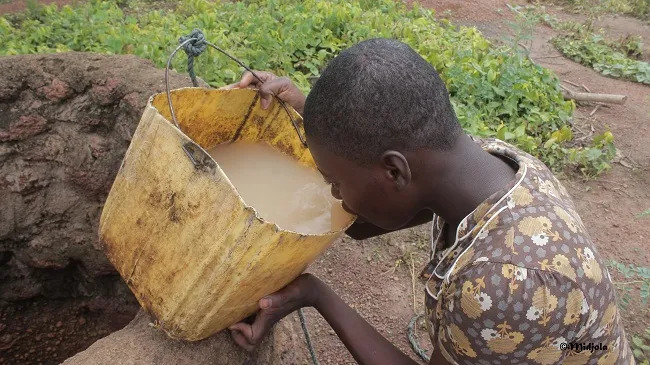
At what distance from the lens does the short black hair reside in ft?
4.32

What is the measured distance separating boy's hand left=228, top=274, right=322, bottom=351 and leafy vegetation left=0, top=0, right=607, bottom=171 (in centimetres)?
207

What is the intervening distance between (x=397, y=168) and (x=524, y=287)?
1.22 feet

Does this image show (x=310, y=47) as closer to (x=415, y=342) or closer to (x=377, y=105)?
(x=415, y=342)

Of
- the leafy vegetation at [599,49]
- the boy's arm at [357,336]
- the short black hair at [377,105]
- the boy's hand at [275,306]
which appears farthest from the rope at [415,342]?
the leafy vegetation at [599,49]

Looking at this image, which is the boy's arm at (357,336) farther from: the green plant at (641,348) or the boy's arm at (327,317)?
the green plant at (641,348)

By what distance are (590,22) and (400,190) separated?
22.4 feet

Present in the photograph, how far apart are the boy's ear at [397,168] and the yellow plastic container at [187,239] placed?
0.21m

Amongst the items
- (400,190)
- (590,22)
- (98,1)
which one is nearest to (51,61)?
(400,190)

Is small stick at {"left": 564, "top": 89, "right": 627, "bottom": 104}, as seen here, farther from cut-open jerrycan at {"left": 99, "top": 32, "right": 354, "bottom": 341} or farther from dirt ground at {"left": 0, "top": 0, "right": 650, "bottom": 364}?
cut-open jerrycan at {"left": 99, "top": 32, "right": 354, "bottom": 341}

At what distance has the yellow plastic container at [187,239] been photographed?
1340mm

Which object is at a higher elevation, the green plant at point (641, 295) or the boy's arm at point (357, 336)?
the boy's arm at point (357, 336)

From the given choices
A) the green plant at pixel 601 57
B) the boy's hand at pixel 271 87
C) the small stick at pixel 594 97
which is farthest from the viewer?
the green plant at pixel 601 57

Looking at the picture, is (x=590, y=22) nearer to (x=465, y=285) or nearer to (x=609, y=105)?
(x=609, y=105)

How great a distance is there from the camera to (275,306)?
163cm
